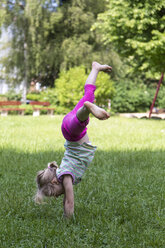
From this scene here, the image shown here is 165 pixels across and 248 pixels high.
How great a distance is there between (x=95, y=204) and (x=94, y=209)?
187 mm

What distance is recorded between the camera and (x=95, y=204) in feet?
12.4

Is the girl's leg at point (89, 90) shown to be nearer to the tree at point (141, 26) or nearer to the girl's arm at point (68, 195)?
the girl's arm at point (68, 195)

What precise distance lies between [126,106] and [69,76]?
839cm

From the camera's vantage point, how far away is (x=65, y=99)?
68.7 ft

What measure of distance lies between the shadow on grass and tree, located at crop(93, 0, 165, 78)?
1045 centimetres

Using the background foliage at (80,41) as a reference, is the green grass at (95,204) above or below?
below

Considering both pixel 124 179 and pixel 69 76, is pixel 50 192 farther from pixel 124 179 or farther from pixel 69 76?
pixel 69 76

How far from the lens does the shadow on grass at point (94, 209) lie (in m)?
2.87

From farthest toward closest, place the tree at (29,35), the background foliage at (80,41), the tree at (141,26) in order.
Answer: the tree at (29,35), the background foliage at (80,41), the tree at (141,26)

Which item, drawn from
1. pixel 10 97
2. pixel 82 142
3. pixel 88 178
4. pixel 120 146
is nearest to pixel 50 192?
pixel 82 142

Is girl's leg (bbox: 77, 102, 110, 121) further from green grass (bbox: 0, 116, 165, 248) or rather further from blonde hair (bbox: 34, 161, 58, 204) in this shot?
green grass (bbox: 0, 116, 165, 248)

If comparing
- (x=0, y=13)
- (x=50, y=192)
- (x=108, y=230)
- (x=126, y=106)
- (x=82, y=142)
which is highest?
(x=0, y=13)

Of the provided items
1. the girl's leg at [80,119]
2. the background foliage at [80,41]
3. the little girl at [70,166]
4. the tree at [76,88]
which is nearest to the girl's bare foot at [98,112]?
the girl's leg at [80,119]

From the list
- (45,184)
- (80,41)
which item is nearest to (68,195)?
(45,184)
